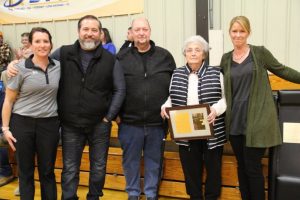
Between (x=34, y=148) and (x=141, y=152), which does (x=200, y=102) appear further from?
(x=34, y=148)

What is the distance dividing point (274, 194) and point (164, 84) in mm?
970

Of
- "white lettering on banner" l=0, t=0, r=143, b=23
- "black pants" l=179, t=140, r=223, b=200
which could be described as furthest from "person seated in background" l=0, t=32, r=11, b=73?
"black pants" l=179, t=140, r=223, b=200

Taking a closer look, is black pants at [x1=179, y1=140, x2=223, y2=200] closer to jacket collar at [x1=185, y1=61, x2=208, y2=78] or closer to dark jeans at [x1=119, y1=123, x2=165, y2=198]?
dark jeans at [x1=119, y1=123, x2=165, y2=198]

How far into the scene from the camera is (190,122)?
7.11 ft

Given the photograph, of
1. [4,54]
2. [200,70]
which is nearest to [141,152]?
[200,70]

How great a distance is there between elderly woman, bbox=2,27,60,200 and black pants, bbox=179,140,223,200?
878 mm

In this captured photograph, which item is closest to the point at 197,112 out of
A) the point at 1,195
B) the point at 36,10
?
the point at 1,195

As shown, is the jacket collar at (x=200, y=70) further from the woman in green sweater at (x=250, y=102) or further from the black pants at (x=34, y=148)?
the black pants at (x=34, y=148)

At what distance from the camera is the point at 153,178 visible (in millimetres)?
2420

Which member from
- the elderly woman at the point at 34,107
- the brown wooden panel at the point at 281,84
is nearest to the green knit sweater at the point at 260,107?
the elderly woman at the point at 34,107

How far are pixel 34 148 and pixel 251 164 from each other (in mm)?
1380

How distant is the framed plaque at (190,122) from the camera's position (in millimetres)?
2115

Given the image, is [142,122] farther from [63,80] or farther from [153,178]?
[63,80]

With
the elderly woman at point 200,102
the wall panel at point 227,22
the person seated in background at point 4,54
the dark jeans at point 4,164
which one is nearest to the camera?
the elderly woman at point 200,102
